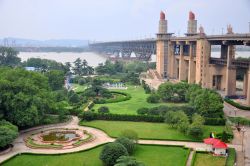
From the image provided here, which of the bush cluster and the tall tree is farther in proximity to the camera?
the tall tree

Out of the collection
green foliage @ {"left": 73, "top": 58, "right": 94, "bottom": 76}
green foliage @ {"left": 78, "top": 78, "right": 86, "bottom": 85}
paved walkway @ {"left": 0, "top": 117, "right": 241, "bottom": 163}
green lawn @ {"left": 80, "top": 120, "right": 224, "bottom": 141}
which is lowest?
paved walkway @ {"left": 0, "top": 117, "right": 241, "bottom": 163}

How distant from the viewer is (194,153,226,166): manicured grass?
2337 centimetres

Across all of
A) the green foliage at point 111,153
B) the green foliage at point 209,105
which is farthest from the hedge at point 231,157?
the green foliage at point 209,105

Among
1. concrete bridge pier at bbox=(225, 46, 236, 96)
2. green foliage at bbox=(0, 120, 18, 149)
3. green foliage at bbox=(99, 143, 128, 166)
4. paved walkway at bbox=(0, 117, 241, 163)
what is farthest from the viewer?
concrete bridge pier at bbox=(225, 46, 236, 96)

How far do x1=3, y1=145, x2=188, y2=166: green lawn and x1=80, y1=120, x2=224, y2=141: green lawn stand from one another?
310 centimetres

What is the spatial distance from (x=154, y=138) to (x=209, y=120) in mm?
7310

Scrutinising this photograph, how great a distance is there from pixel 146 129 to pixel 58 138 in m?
8.21

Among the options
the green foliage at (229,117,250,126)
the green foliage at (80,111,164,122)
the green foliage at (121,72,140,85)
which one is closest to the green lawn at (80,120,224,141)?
the green foliage at (80,111,164,122)

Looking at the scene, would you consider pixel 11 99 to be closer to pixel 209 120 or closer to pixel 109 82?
pixel 209 120

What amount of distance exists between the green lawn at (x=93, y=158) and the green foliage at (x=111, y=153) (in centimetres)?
97

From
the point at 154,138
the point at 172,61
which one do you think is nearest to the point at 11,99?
the point at 154,138

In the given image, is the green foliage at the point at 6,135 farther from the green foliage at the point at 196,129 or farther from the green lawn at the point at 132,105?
the green lawn at the point at 132,105

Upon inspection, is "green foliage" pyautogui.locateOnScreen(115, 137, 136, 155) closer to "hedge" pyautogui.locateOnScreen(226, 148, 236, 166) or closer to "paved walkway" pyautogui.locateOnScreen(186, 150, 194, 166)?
"paved walkway" pyautogui.locateOnScreen(186, 150, 194, 166)

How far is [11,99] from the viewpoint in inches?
1170
